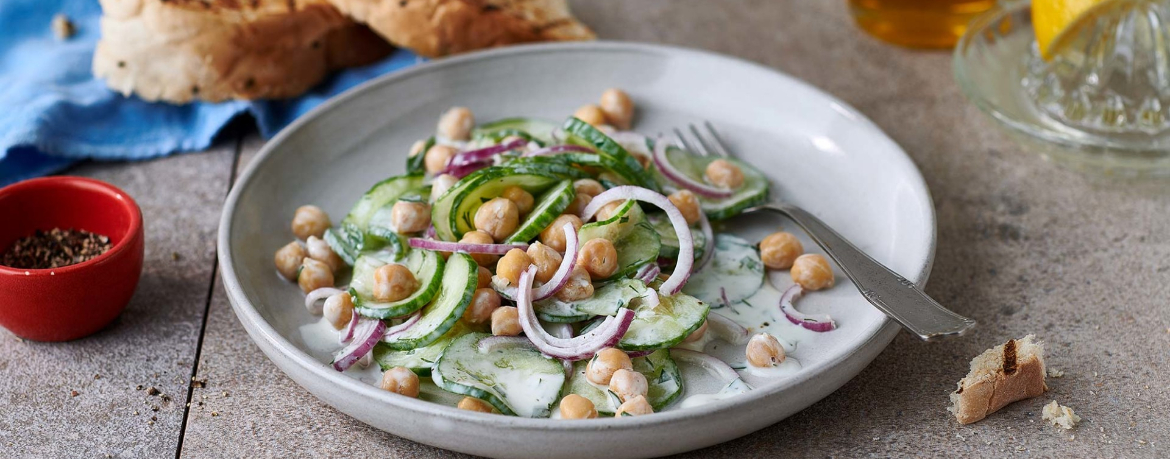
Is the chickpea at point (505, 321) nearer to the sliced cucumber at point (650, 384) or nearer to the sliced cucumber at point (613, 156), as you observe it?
the sliced cucumber at point (650, 384)

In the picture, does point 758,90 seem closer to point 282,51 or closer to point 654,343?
point 654,343

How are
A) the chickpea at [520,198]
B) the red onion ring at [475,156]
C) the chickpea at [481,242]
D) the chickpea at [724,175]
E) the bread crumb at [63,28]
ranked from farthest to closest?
1. the bread crumb at [63,28]
2. the chickpea at [724,175]
3. the red onion ring at [475,156]
4. the chickpea at [520,198]
5. the chickpea at [481,242]

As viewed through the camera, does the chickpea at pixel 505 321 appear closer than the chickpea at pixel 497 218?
Yes

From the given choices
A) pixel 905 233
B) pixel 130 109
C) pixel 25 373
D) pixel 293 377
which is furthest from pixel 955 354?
pixel 130 109

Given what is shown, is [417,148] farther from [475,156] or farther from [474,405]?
[474,405]

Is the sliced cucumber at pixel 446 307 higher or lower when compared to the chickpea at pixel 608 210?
lower

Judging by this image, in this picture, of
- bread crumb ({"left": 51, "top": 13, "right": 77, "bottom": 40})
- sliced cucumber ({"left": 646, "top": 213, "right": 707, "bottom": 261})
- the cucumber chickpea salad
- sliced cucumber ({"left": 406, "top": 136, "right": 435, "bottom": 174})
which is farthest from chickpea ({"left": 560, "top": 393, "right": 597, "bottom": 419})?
bread crumb ({"left": 51, "top": 13, "right": 77, "bottom": 40})

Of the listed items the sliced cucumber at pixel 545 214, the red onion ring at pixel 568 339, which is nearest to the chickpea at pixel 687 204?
the sliced cucumber at pixel 545 214

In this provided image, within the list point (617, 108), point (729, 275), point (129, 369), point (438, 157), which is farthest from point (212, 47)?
point (729, 275)
